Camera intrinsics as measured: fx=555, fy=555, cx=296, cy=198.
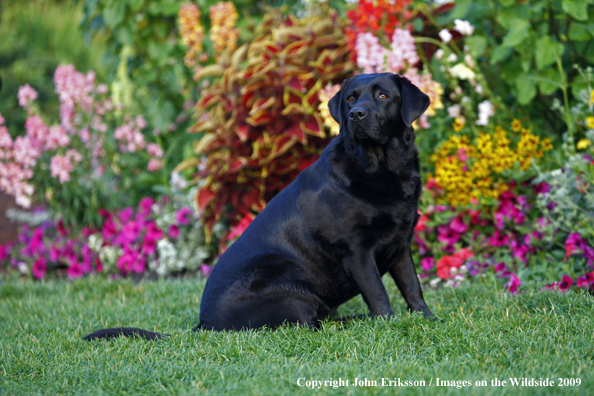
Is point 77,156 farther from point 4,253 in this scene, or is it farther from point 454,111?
point 454,111

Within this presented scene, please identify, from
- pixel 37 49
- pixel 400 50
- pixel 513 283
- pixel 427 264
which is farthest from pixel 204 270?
pixel 37 49

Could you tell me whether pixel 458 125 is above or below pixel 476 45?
below

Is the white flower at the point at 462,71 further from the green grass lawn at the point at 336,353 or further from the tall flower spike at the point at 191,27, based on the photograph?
the tall flower spike at the point at 191,27

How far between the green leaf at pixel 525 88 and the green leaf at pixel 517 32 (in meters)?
0.30

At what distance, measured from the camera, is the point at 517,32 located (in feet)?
12.4

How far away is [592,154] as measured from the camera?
3543mm

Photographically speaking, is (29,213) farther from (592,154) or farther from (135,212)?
(592,154)

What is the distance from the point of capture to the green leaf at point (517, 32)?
376 cm

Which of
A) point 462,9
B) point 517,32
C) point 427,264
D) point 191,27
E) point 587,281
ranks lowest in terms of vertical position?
point 427,264

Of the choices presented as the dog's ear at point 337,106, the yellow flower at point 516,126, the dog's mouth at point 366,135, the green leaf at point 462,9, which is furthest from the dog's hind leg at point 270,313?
the green leaf at point 462,9

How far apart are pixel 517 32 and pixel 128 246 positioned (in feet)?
12.0

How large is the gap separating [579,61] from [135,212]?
4263 mm

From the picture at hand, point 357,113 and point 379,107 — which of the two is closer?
point 357,113

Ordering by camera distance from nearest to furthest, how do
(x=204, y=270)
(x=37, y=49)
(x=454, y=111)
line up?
(x=454, y=111), (x=204, y=270), (x=37, y=49)
